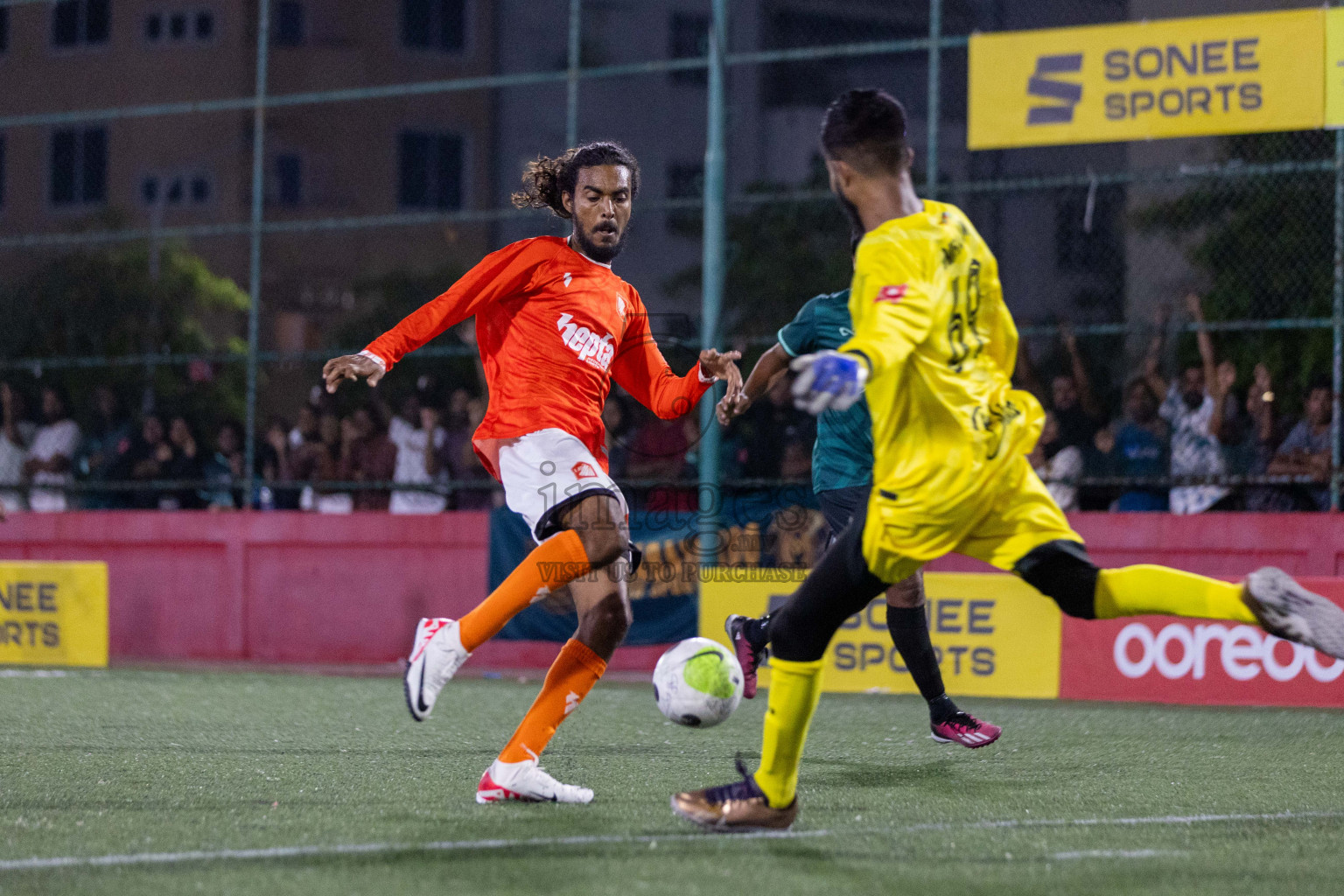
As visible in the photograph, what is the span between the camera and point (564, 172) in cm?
589

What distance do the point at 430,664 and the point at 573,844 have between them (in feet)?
2.86

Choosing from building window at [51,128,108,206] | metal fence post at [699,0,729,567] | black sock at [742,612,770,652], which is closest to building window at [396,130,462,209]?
building window at [51,128,108,206]

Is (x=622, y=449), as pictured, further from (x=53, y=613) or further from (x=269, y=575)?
(x=53, y=613)

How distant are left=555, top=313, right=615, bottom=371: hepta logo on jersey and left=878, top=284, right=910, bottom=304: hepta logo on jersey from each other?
5.29 feet

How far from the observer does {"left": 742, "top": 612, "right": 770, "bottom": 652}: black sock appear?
22.7 ft

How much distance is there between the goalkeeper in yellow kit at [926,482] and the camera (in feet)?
14.1

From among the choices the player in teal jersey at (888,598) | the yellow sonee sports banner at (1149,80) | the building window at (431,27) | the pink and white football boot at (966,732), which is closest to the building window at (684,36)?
the building window at (431,27)

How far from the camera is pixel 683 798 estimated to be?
465cm

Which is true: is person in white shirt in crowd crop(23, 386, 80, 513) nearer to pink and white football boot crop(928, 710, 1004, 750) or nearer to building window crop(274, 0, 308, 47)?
pink and white football boot crop(928, 710, 1004, 750)

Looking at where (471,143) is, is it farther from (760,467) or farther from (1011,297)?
(760,467)

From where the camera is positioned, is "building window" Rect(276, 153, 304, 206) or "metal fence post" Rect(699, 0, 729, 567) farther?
"building window" Rect(276, 153, 304, 206)

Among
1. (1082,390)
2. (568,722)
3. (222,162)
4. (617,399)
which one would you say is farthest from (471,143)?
(568,722)

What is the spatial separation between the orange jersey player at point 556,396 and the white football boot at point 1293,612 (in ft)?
6.13

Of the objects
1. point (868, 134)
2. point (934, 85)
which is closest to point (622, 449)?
point (934, 85)
